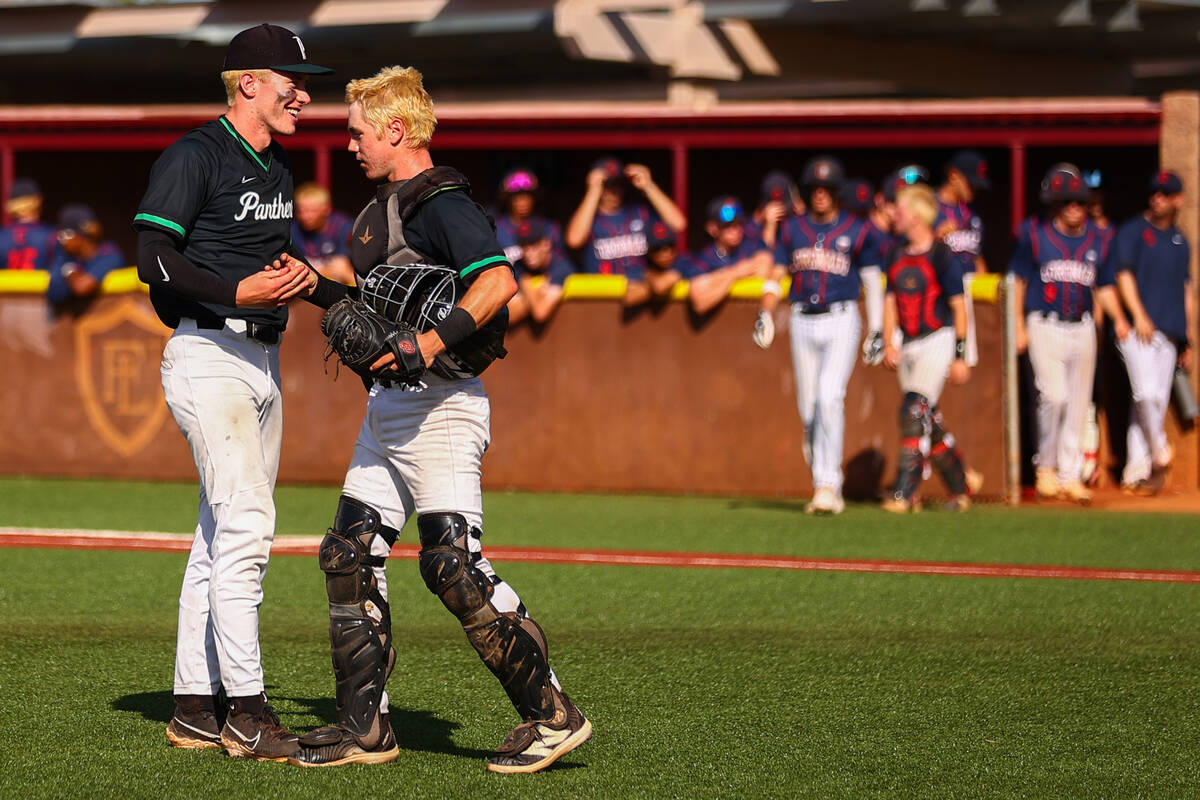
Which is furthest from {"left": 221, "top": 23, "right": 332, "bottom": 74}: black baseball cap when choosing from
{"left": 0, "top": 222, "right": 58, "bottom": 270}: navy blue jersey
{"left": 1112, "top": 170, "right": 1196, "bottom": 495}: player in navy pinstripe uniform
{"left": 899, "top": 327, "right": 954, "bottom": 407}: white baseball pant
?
{"left": 0, "top": 222, "right": 58, "bottom": 270}: navy blue jersey

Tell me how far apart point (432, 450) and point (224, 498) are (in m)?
0.70

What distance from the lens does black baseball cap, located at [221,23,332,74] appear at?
535cm

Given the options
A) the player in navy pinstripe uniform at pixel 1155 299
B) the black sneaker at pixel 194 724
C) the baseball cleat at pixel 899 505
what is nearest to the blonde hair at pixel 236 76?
the black sneaker at pixel 194 724

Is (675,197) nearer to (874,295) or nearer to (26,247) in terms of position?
(874,295)

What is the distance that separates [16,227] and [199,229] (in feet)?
35.0

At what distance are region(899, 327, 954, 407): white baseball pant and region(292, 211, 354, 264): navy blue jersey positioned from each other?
451 cm

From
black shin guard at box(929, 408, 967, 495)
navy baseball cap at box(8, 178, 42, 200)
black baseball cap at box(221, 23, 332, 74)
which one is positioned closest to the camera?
black baseball cap at box(221, 23, 332, 74)

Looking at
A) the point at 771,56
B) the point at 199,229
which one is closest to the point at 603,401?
the point at 199,229

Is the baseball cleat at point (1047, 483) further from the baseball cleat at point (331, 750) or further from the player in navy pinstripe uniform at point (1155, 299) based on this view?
the baseball cleat at point (331, 750)

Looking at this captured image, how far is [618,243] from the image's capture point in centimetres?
1423

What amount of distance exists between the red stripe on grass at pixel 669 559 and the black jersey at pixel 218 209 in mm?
4379

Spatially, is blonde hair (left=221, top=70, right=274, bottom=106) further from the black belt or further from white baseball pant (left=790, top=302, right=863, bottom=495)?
white baseball pant (left=790, top=302, right=863, bottom=495)

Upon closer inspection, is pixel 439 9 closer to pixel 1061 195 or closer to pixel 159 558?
pixel 1061 195

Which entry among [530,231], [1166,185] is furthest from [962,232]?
[530,231]
